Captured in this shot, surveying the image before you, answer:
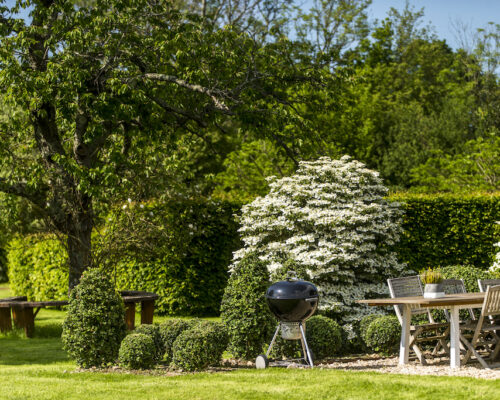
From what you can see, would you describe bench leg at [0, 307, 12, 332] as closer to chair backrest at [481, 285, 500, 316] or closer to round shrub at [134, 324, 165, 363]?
round shrub at [134, 324, 165, 363]

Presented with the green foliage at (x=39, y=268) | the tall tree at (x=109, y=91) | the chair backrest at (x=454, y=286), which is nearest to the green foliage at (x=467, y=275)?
the chair backrest at (x=454, y=286)

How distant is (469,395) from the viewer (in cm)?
588

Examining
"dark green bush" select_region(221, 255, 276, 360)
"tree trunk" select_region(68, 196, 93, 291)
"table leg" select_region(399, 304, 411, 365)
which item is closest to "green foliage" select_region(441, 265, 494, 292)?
"table leg" select_region(399, 304, 411, 365)

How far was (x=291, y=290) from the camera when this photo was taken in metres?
7.75

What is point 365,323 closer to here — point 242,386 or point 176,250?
point 242,386

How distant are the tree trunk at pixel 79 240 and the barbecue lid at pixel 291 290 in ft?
19.2

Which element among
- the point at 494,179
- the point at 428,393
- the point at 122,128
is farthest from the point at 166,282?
the point at 494,179

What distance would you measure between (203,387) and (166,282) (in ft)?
27.0

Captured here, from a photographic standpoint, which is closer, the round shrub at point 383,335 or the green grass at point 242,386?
the green grass at point 242,386

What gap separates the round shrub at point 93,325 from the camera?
8062 mm

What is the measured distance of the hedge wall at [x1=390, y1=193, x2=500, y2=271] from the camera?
13.2m

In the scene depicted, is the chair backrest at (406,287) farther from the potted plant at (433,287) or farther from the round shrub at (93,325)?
the round shrub at (93,325)

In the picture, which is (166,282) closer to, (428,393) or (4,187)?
(4,187)

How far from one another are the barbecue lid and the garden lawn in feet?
2.88
